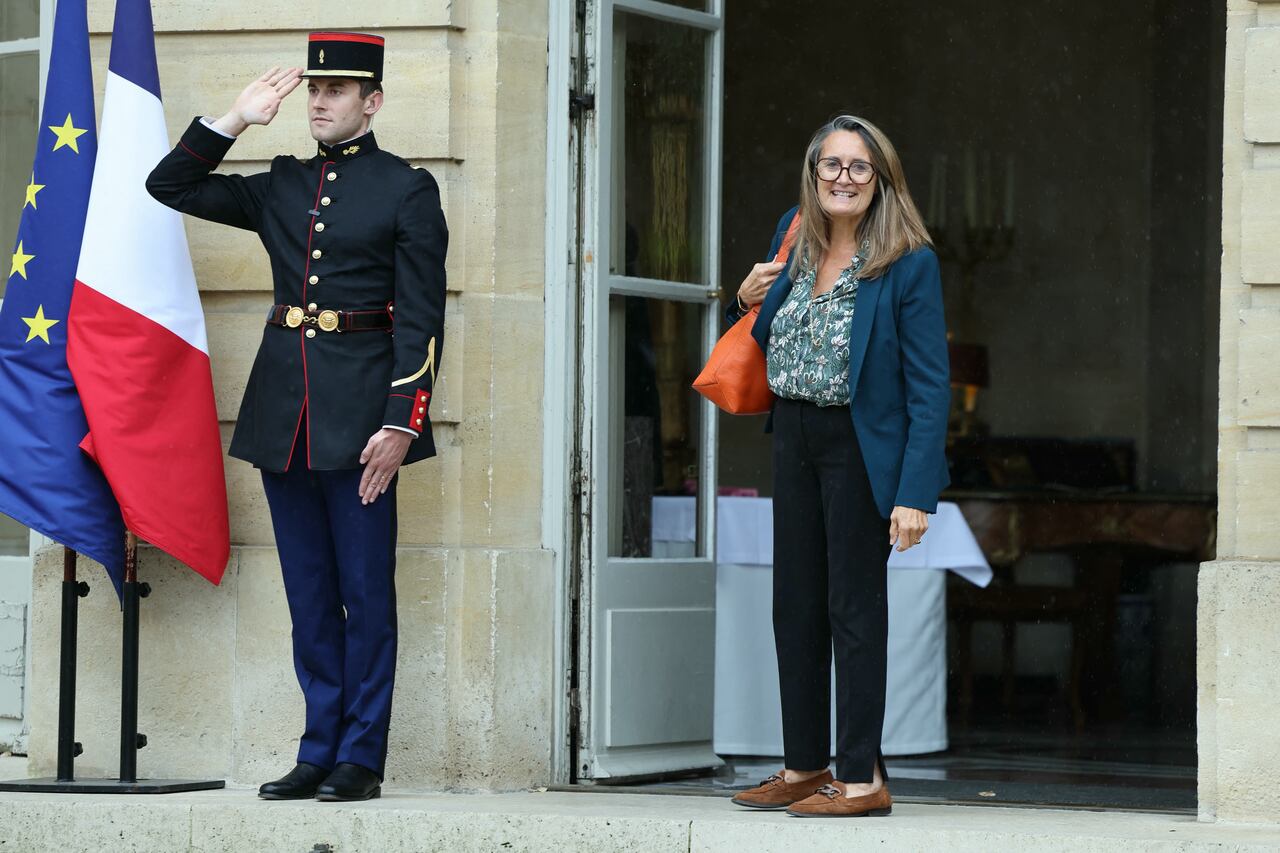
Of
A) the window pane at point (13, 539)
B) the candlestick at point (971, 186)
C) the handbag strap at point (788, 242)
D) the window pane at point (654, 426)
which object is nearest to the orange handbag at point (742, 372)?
the handbag strap at point (788, 242)

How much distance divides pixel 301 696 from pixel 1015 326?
7012 mm

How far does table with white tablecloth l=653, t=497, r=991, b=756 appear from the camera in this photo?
7.27 metres

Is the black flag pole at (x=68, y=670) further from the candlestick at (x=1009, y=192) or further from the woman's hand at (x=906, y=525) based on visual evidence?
the candlestick at (x=1009, y=192)

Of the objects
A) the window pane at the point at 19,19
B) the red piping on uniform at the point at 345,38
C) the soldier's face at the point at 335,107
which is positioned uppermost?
the window pane at the point at 19,19

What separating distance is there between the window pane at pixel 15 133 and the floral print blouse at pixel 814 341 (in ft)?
9.56

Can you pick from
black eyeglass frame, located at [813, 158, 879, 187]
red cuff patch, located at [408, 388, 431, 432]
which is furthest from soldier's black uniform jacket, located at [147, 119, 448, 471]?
black eyeglass frame, located at [813, 158, 879, 187]

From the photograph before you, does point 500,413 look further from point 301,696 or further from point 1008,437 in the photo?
point 1008,437

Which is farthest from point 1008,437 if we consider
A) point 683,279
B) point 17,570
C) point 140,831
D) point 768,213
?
point 140,831

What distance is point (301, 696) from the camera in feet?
19.8

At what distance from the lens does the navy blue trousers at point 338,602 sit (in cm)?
554

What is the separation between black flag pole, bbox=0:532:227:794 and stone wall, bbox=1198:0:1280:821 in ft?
9.12

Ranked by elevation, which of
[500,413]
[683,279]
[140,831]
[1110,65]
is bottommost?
[140,831]

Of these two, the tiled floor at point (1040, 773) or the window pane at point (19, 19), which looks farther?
the window pane at point (19, 19)

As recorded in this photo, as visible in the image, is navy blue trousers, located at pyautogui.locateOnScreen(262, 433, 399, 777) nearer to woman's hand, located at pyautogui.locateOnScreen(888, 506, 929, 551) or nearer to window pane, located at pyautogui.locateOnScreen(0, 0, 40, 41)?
woman's hand, located at pyautogui.locateOnScreen(888, 506, 929, 551)
